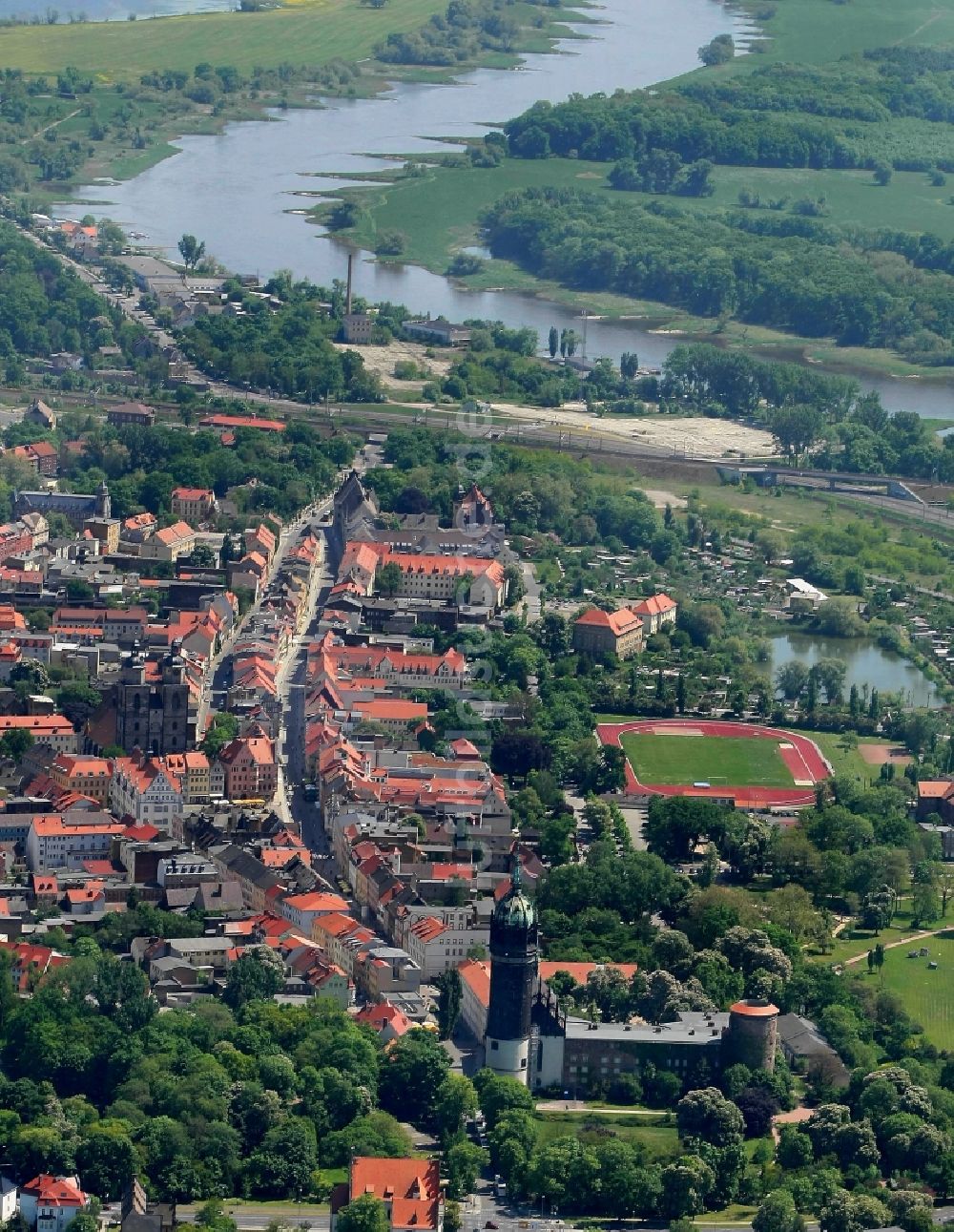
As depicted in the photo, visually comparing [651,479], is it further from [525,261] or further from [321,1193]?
[321,1193]

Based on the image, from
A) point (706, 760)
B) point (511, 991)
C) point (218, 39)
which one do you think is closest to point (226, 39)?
point (218, 39)

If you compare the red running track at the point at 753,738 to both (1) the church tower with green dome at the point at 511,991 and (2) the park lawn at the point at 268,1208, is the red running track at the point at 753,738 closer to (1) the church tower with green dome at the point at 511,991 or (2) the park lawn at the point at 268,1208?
(1) the church tower with green dome at the point at 511,991

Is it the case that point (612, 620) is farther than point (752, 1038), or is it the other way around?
point (612, 620)

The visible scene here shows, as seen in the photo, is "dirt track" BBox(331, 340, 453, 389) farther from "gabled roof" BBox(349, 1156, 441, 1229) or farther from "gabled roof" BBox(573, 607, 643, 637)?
"gabled roof" BBox(349, 1156, 441, 1229)

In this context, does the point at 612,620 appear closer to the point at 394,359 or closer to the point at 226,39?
the point at 394,359

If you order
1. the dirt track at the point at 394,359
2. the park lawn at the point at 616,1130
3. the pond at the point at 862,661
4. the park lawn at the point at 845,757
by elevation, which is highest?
the park lawn at the point at 616,1130

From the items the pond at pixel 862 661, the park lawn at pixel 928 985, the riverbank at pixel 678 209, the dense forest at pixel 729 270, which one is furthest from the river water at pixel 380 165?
the park lawn at pixel 928 985
